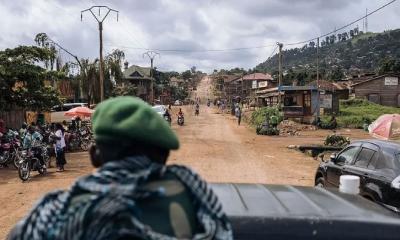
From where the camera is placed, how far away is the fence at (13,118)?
24797mm

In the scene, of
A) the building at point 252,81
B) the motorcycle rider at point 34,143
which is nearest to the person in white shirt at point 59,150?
the motorcycle rider at point 34,143

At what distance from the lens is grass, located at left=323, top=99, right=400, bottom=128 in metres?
40.8

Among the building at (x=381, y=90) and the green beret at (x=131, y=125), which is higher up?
the building at (x=381, y=90)

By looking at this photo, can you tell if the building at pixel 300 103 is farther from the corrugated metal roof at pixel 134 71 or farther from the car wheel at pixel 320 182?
the corrugated metal roof at pixel 134 71

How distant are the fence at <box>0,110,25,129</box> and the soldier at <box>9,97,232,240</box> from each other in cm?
2379

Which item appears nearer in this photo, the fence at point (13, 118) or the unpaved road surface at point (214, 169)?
the unpaved road surface at point (214, 169)

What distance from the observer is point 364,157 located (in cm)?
929

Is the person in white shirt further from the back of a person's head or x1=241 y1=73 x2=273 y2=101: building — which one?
x1=241 y1=73 x2=273 y2=101: building

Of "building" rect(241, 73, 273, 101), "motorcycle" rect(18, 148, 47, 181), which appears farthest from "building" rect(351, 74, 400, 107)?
"motorcycle" rect(18, 148, 47, 181)

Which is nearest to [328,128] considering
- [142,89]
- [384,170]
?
[384,170]

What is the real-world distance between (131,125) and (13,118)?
25354 mm

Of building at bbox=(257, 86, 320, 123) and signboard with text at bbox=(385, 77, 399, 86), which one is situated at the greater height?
signboard with text at bbox=(385, 77, 399, 86)

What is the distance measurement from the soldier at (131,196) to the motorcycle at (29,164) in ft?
45.3

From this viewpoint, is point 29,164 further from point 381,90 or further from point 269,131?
point 381,90
